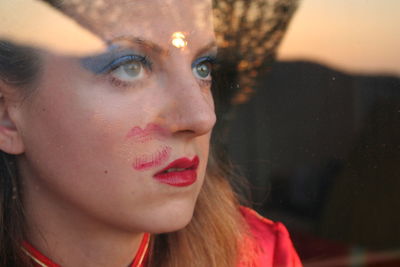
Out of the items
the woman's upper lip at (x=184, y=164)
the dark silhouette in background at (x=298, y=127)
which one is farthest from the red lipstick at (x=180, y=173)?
the dark silhouette in background at (x=298, y=127)

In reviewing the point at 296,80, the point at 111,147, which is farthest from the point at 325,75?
the point at 111,147

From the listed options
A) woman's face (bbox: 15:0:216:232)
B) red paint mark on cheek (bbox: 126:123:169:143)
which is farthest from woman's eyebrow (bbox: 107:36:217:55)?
red paint mark on cheek (bbox: 126:123:169:143)

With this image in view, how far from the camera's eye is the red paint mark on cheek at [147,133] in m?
0.72

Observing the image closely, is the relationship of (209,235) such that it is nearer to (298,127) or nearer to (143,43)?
(298,127)

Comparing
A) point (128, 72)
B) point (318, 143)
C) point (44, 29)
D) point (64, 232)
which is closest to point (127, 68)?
point (128, 72)

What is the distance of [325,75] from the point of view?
0.95 meters

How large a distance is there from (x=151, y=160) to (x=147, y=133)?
0.04 metres

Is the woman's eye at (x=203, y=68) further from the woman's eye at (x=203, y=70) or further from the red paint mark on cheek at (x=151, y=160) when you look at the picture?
the red paint mark on cheek at (x=151, y=160)

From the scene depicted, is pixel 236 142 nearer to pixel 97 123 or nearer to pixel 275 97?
pixel 275 97

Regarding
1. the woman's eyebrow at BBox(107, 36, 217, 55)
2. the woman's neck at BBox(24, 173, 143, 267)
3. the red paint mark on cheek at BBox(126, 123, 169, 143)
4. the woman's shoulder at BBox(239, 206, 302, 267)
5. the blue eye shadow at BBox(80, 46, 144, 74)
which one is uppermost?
the woman's eyebrow at BBox(107, 36, 217, 55)

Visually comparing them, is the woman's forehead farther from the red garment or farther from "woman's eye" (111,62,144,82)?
the red garment

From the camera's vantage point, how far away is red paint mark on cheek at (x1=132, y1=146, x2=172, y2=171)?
28.9 inches

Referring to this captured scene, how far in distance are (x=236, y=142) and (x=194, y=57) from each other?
214 millimetres

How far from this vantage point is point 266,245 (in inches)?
39.7
